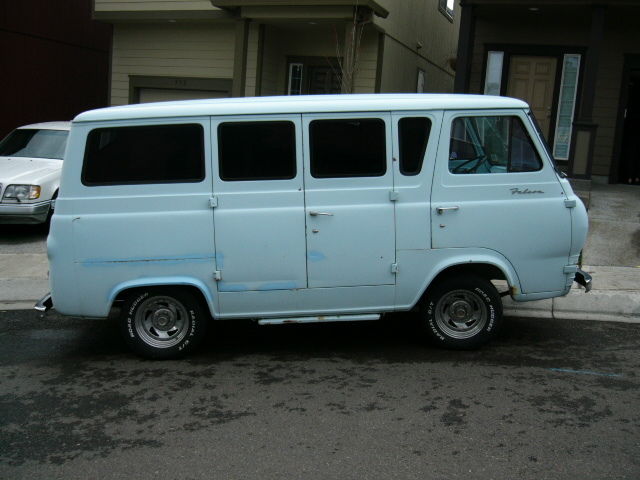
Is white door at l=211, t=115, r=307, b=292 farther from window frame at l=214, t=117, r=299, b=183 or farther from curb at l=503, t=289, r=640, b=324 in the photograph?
curb at l=503, t=289, r=640, b=324

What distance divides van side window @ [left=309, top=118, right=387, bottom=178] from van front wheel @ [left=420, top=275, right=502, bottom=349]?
47.4 inches

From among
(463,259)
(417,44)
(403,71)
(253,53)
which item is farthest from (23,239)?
(417,44)

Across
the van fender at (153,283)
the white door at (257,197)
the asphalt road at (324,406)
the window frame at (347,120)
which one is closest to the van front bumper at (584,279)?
the asphalt road at (324,406)

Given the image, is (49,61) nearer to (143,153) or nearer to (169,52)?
(169,52)

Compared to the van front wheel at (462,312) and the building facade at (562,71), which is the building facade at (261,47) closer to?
the building facade at (562,71)

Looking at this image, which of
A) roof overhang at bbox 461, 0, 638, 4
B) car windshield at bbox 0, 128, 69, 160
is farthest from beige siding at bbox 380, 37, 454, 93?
car windshield at bbox 0, 128, 69, 160

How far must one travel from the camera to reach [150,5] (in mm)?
14328

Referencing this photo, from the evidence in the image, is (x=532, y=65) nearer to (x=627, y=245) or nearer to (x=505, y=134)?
(x=627, y=245)

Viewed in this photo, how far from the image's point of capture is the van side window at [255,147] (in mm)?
5562

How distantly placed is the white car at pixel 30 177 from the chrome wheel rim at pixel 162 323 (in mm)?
4704

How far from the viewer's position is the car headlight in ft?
31.4

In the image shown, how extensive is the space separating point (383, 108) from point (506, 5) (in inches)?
297

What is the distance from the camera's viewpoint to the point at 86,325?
22.9 feet

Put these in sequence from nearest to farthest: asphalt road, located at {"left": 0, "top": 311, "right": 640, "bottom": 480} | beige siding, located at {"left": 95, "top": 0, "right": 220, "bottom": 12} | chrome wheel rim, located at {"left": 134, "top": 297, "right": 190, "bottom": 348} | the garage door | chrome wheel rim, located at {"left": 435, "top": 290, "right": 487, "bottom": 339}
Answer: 1. asphalt road, located at {"left": 0, "top": 311, "right": 640, "bottom": 480}
2. chrome wheel rim, located at {"left": 134, "top": 297, "right": 190, "bottom": 348}
3. chrome wheel rim, located at {"left": 435, "top": 290, "right": 487, "bottom": 339}
4. beige siding, located at {"left": 95, "top": 0, "right": 220, "bottom": 12}
5. the garage door
